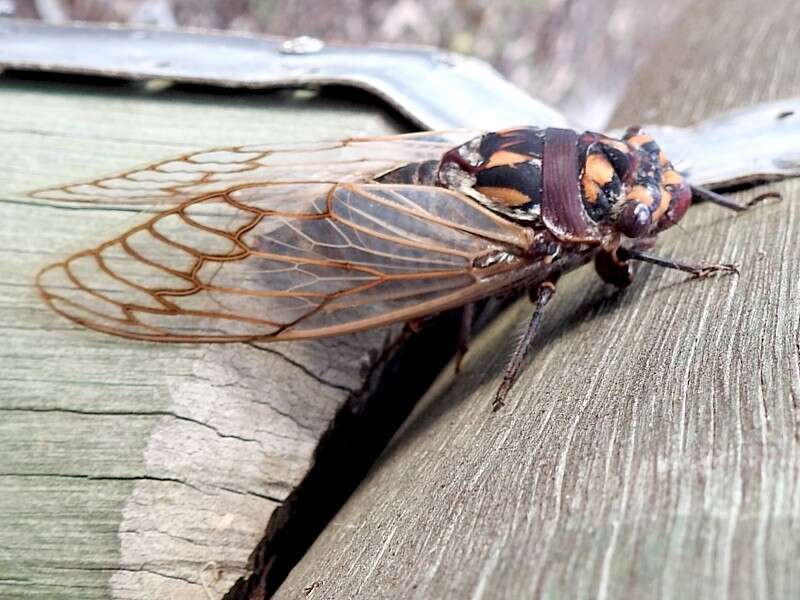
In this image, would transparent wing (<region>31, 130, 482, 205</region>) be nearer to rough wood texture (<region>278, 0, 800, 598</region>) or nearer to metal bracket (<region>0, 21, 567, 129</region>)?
metal bracket (<region>0, 21, 567, 129</region>)

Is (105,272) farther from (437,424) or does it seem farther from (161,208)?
(437,424)

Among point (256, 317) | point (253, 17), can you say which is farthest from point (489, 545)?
point (253, 17)

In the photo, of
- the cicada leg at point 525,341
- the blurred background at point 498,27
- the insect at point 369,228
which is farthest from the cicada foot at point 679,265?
the blurred background at point 498,27

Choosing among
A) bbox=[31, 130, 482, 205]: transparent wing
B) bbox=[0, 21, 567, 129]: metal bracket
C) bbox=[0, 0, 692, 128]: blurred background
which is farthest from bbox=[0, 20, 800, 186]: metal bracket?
bbox=[0, 0, 692, 128]: blurred background

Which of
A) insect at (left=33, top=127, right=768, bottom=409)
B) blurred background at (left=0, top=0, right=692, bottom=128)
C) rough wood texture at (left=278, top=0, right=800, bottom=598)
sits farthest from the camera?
blurred background at (left=0, top=0, right=692, bottom=128)

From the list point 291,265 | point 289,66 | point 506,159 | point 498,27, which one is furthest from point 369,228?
point 498,27
